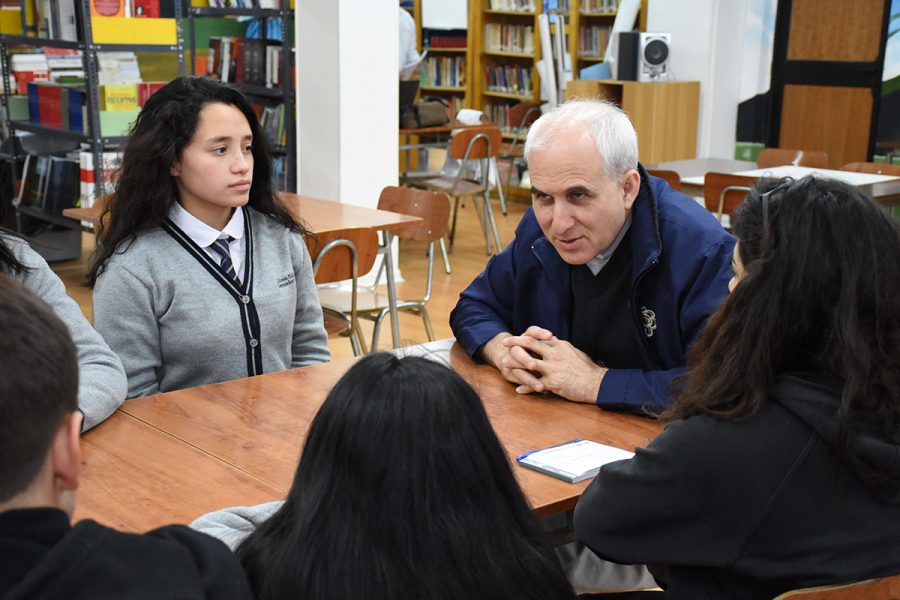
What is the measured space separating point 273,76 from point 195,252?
452 cm

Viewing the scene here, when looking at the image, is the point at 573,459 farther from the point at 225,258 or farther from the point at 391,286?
the point at 391,286

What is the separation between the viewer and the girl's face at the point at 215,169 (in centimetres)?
238

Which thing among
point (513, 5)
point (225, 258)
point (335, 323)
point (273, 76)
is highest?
point (513, 5)

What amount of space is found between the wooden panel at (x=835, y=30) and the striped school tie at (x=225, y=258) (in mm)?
6164

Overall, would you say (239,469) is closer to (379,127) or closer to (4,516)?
(4,516)

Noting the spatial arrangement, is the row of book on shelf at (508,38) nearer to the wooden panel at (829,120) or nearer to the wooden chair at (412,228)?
the wooden panel at (829,120)

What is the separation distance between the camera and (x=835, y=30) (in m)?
7.42

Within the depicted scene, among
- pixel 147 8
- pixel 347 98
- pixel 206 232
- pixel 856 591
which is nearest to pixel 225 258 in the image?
pixel 206 232

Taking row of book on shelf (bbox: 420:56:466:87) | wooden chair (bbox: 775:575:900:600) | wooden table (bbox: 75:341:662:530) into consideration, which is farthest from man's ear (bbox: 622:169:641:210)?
row of book on shelf (bbox: 420:56:466:87)

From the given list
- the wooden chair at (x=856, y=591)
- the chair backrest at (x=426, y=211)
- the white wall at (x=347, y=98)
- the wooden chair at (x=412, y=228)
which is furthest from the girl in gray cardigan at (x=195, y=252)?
the white wall at (x=347, y=98)

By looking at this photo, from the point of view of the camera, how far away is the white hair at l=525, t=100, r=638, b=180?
6.98 feet

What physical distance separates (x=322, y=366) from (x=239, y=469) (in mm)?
565

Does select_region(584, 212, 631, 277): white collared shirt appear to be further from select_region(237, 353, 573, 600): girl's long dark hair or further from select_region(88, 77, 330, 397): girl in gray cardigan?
select_region(237, 353, 573, 600): girl's long dark hair

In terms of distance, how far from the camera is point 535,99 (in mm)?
9453
